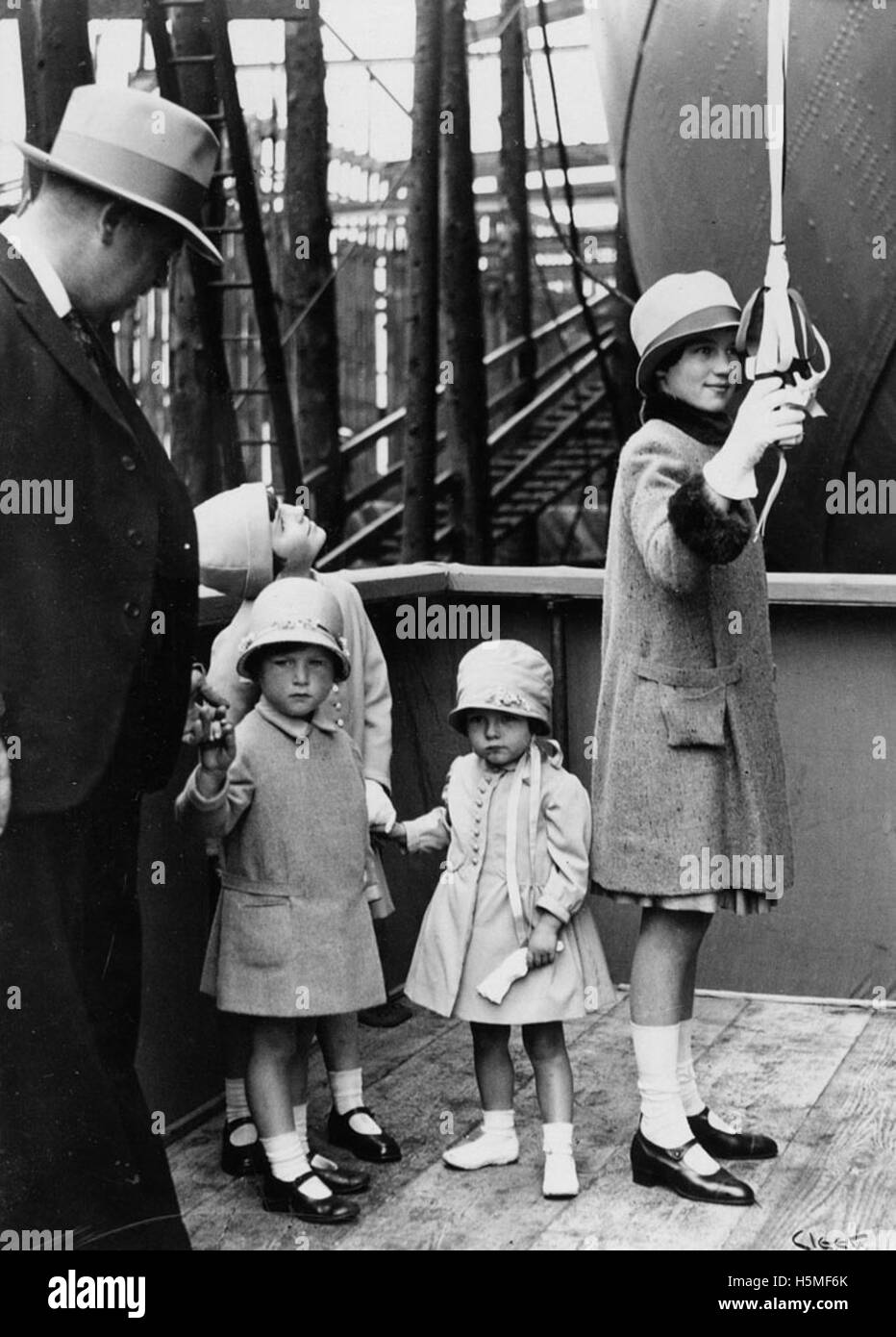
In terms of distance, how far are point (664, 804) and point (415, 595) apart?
5.54ft

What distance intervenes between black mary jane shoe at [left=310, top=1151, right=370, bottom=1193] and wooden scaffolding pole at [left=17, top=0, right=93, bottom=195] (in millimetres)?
1945

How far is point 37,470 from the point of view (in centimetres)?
268

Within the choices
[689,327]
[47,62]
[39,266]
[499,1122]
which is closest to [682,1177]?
[499,1122]

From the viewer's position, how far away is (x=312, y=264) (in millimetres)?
9383

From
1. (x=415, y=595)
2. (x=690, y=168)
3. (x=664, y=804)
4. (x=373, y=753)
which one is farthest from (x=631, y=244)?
(x=664, y=804)

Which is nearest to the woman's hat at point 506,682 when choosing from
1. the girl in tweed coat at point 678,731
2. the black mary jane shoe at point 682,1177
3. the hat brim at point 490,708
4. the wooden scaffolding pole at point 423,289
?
the hat brim at point 490,708

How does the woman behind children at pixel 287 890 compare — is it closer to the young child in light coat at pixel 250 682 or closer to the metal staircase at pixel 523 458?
the young child in light coat at pixel 250 682

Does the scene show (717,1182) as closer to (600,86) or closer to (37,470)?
(37,470)

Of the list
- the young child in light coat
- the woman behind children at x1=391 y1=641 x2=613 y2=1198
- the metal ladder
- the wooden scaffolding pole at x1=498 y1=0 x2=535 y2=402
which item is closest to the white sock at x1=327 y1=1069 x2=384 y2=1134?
the young child in light coat

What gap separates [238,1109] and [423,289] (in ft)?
14.0

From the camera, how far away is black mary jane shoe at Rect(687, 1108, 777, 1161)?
3.72m

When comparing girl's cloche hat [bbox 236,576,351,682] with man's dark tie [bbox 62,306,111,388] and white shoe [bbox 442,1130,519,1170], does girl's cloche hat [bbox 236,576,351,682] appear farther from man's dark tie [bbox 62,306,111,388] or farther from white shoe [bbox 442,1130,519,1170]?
white shoe [bbox 442,1130,519,1170]

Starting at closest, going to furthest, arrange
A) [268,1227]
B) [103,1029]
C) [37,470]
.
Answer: [37,470], [103,1029], [268,1227]
